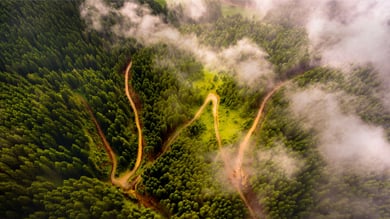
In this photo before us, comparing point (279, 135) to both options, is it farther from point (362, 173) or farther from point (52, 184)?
point (52, 184)

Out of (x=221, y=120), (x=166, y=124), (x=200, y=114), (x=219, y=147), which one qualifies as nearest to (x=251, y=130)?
(x=221, y=120)

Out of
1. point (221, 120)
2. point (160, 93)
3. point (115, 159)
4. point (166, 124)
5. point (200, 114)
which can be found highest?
point (160, 93)

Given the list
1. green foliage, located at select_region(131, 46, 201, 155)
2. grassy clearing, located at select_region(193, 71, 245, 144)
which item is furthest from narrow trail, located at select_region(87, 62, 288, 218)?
green foliage, located at select_region(131, 46, 201, 155)

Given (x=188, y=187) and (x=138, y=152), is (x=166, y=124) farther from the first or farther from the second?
(x=188, y=187)

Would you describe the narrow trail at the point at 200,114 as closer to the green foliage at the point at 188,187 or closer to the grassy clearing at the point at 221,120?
the grassy clearing at the point at 221,120

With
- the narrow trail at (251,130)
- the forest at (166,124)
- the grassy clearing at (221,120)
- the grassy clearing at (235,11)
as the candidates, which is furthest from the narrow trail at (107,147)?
the grassy clearing at (235,11)

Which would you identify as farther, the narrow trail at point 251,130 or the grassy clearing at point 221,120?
the grassy clearing at point 221,120

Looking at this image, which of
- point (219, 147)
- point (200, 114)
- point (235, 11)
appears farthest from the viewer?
point (235, 11)

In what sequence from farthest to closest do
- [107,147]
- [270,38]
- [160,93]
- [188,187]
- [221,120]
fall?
[270,38] < [160,93] < [221,120] < [107,147] < [188,187]
